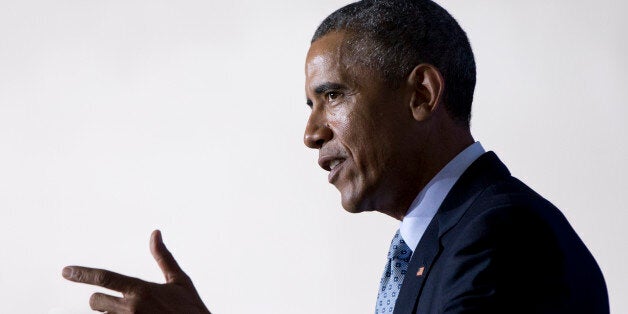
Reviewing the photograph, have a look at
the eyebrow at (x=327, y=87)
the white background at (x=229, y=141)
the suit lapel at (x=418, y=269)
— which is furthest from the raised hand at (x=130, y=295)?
the white background at (x=229, y=141)

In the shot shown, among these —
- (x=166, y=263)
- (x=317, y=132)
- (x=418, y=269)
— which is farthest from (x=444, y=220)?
(x=166, y=263)

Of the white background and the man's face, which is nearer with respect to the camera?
the man's face

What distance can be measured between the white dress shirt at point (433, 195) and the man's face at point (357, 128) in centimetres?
5

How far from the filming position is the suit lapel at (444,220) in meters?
1.60

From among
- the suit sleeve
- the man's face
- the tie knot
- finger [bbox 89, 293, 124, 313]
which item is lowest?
the suit sleeve

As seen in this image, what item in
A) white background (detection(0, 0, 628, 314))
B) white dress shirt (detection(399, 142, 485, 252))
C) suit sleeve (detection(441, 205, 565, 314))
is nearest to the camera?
suit sleeve (detection(441, 205, 565, 314))

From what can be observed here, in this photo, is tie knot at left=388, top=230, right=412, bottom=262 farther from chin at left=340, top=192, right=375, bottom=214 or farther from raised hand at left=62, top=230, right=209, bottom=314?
raised hand at left=62, top=230, right=209, bottom=314

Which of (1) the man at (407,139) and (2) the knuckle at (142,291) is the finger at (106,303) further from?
(1) the man at (407,139)

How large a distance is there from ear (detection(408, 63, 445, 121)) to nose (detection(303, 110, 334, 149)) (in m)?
0.17

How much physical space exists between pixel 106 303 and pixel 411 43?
79 cm

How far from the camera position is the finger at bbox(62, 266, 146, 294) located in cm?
139

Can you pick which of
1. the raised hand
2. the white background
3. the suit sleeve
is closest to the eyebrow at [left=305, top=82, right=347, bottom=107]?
the suit sleeve

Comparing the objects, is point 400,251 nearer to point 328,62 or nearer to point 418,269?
point 418,269

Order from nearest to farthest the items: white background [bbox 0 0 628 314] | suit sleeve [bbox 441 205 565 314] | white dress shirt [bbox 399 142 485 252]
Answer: suit sleeve [bbox 441 205 565 314], white dress shirt [bbox 399 142 485 252], white background [bbox 0 0 628 314]
